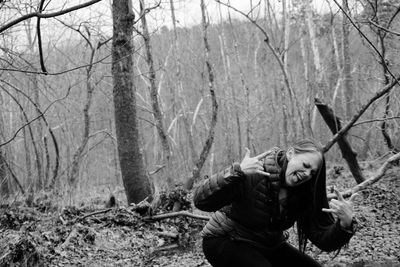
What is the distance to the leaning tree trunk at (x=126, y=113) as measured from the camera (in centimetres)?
820

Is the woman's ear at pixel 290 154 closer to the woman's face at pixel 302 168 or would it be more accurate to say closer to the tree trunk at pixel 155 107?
the woman's face at pixel 302 168

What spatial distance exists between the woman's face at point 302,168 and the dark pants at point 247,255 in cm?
52

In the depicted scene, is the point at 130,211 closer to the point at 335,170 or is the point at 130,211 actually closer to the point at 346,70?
the point at 335,170

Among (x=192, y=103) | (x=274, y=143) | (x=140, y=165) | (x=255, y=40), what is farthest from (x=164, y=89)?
(x=140, y=165)

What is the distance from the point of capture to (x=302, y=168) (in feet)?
9.04

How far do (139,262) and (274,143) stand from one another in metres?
19.0

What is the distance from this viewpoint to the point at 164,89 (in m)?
32.3

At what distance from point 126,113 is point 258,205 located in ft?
18.9

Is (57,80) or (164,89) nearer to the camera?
(57,80)

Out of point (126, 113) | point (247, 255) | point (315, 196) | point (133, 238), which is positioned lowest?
point (133, 238)

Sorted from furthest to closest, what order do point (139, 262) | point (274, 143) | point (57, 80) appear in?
point (274, 143) → point (57, 80) → point (139, 262)

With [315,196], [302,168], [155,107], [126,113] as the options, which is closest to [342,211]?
[315,196]

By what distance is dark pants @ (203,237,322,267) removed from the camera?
2.81 m

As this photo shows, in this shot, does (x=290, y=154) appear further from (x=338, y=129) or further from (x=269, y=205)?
(x=338, y=129)
